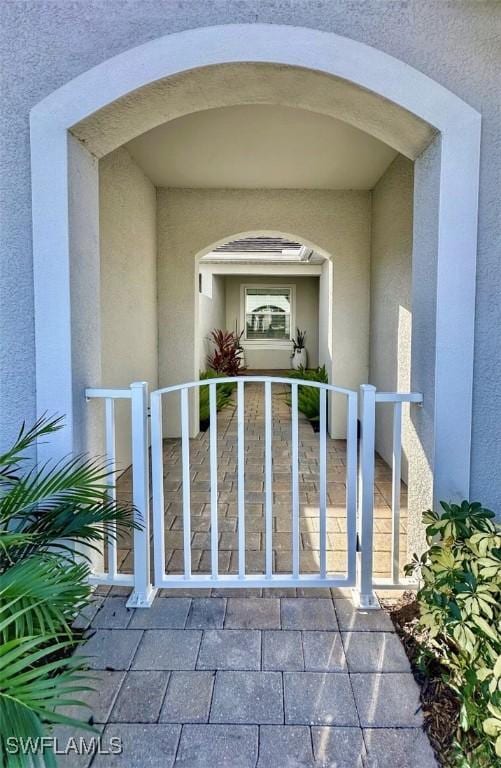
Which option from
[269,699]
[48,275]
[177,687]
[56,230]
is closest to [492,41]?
[56,230]

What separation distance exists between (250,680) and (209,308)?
388 inches

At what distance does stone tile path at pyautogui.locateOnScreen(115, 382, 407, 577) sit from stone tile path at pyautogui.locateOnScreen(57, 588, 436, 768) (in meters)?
0.43

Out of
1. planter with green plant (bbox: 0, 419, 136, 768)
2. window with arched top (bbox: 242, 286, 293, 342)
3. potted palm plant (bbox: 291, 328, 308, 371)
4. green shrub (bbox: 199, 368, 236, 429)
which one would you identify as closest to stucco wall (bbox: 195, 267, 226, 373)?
green shrub (bbox: 199, 368, 236, 429)

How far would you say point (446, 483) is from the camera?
2.18 m

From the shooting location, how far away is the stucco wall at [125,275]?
13.2ft

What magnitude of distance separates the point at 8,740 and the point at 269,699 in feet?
3.33

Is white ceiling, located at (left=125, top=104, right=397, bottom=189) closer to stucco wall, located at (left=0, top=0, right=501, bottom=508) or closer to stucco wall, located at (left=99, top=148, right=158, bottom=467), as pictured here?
stucco wall, located at (left=99, top=148, right=158, bottom=467)

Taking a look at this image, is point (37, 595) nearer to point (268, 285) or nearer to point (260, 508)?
point (260, 508)

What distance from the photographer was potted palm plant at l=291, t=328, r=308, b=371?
12.5 meters

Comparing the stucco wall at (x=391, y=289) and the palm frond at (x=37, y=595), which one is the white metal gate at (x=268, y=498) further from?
the stucco wall at (x=391, y=289)

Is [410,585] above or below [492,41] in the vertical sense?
below

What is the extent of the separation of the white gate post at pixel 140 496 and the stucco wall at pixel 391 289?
8.07 ft

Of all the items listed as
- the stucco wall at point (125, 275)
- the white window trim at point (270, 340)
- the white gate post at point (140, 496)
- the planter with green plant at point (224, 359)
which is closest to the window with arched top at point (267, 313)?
the white window trim at point (270, 340)

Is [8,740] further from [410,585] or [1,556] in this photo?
[410,585]
